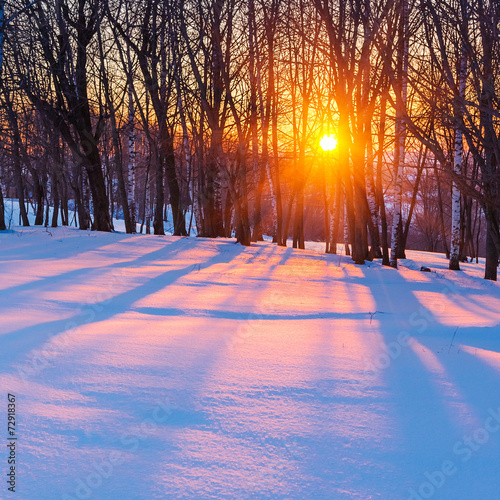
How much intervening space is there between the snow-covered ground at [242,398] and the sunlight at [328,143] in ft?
39.0

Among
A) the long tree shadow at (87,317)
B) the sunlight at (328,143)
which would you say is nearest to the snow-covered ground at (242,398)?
the long tree shadow at (87,317)

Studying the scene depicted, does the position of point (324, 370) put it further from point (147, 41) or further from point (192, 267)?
point (147, 41)

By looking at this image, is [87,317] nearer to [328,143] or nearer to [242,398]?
[242,398]

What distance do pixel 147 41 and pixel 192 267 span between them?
10.8 meters

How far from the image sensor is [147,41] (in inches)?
567

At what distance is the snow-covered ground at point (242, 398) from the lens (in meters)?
1.52

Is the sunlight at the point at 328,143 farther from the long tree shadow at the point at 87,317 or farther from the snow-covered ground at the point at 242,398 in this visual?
the snow-covered ground at the point at 242,398

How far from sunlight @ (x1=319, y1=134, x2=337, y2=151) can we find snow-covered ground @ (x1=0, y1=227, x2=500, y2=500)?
1190 centimetres

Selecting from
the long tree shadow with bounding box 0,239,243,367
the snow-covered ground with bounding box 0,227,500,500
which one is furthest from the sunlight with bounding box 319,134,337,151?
the snow-covered ground with bounding box 0,227,500,500

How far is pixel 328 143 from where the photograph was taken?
16188 mm

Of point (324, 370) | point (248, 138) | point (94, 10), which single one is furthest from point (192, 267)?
point (248, 138)

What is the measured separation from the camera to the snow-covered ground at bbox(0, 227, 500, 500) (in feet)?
5.00

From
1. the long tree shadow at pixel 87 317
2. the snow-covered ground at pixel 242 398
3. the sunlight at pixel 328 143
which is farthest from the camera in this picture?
the sunlight at pixel 328 143

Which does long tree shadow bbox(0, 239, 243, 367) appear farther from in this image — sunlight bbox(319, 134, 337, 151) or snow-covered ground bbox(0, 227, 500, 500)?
sunlight bbox(319, 134, 337, 151)
